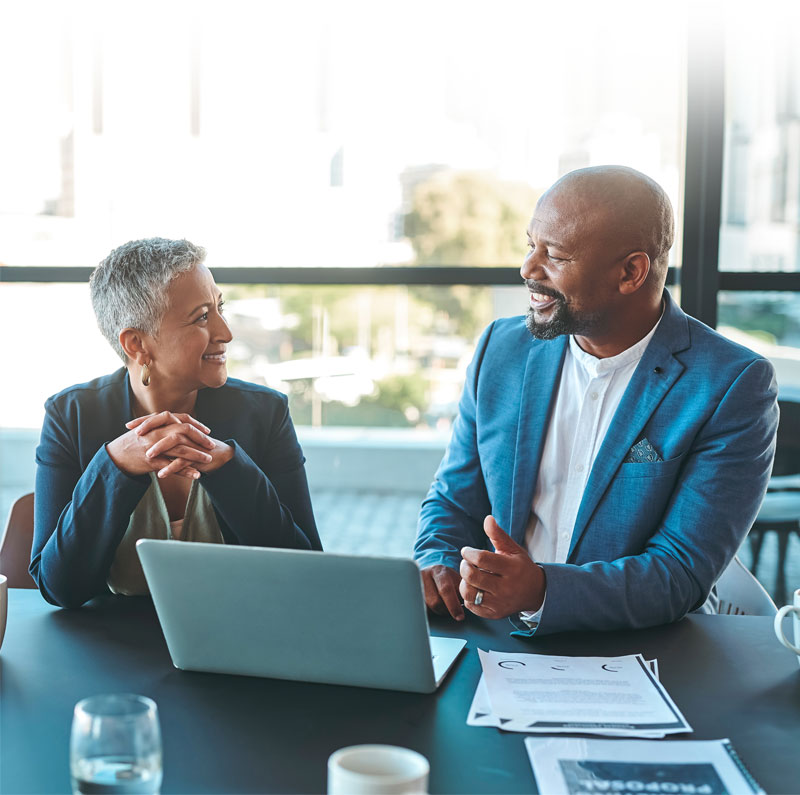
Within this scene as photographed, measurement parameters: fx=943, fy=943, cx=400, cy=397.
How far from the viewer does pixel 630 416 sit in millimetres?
1950

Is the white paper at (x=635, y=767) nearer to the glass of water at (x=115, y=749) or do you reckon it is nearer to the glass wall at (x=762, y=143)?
the glass of water at (x=115, y=749)

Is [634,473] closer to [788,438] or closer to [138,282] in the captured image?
[138,282]

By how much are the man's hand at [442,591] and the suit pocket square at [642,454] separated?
0.46 m

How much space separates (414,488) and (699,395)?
1532 millimetres

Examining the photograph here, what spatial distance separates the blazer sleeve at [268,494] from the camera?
1.89 metres

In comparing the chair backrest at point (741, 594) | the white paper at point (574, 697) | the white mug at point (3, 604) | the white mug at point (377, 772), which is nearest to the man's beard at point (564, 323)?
the chair backrest at point (741, 594)

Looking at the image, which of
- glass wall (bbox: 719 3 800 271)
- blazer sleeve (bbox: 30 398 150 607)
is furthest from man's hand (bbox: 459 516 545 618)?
glass wall (bbox: 719 3 800 271)

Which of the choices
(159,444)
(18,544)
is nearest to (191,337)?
(159,444)

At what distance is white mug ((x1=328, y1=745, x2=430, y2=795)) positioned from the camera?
813mm

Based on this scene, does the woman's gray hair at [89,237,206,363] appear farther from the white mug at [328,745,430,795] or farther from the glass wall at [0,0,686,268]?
the white mug at [328,745,430,795]

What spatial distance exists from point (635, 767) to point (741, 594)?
0.92 m

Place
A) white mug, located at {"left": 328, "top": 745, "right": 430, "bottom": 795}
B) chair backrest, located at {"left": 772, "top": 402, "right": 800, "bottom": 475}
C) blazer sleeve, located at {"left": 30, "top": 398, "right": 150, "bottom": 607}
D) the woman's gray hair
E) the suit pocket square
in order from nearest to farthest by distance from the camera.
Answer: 1. white mug, located at {"left": 328, "top": 745, "right": 430, "bottom": 795}
2. blazer sleeve, located at {"left": 30, "top": 398, "right": 150, "bottom": 607}
3. the suit pocket square
4. the woman's gray hair
5. chair backrest, located at {"left": 772, "top": 402, "right": 800, "bottom": 475}

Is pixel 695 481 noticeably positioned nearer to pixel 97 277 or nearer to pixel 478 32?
pixel 97 277

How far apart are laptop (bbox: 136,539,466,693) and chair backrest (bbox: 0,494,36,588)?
2.81 ft
